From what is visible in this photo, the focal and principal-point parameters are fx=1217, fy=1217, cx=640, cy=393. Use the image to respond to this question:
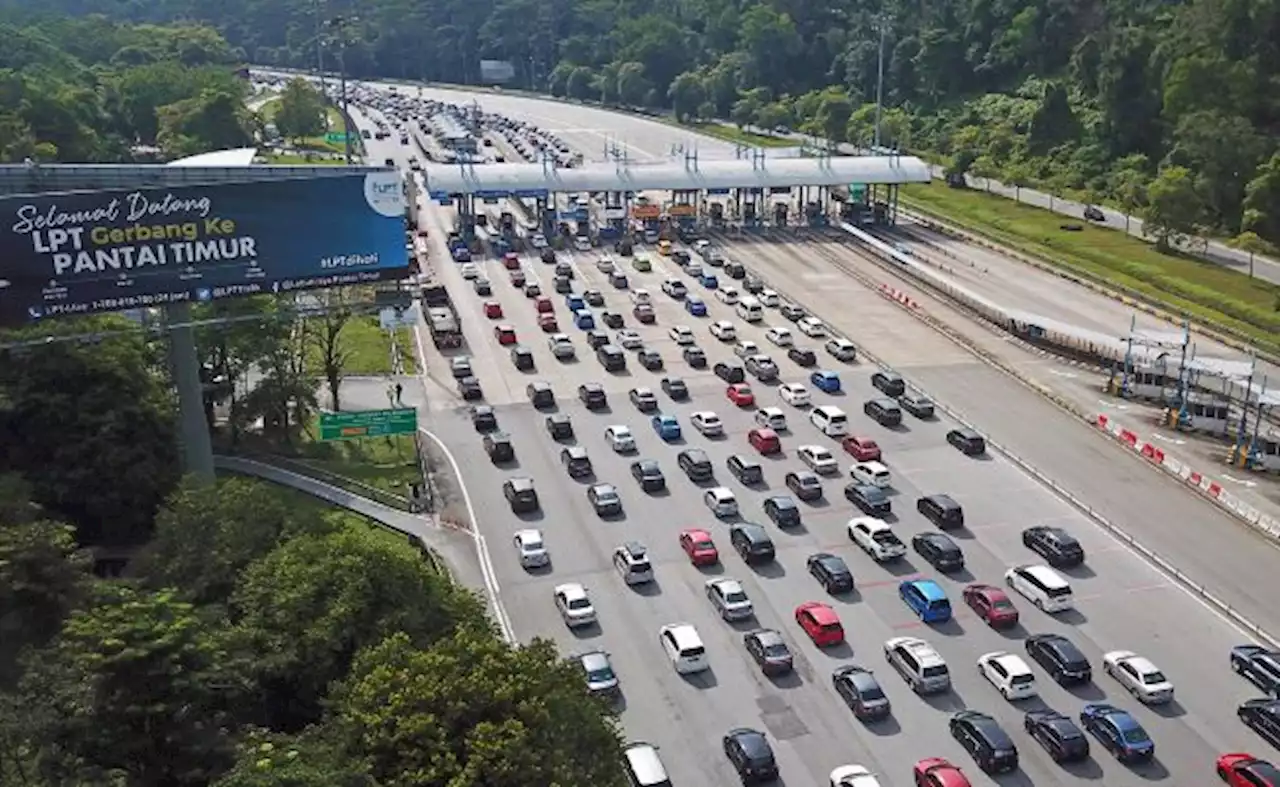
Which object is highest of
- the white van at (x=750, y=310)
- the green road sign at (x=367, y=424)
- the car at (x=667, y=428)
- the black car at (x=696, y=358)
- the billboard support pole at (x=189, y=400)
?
the billboard support pole at (x=189, y=400)

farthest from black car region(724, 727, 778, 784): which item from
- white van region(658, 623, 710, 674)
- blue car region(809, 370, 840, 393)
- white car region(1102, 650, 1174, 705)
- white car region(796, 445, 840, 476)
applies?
blue car region(809, 370, 840, 393)

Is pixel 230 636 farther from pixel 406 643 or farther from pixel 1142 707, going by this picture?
pixel 1142 707

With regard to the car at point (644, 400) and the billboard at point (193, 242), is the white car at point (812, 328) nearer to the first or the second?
the car at point (644, 400)

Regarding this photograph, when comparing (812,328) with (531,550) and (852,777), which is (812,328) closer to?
(531,550)

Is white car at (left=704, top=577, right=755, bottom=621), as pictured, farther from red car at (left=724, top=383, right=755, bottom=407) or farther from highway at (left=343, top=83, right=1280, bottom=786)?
red car at (left=724, top=383, right=755, bottom=407)

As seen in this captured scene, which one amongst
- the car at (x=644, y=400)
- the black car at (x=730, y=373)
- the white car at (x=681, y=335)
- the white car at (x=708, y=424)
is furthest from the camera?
the white car at (x=681, y=335)

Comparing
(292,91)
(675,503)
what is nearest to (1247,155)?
(675,503)

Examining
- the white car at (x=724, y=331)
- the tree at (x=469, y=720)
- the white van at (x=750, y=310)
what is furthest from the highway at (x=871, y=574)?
the tree at (x=469, y=720)
